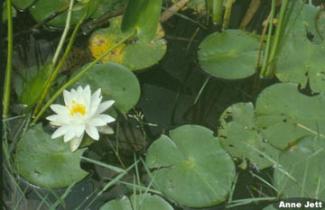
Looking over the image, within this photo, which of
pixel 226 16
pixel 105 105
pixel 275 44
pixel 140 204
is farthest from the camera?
pixel 226 16

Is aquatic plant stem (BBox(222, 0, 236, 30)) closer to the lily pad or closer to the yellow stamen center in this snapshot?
the lily pad

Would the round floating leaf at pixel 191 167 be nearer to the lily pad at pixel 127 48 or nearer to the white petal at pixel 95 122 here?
the white petal at pixel 95 122

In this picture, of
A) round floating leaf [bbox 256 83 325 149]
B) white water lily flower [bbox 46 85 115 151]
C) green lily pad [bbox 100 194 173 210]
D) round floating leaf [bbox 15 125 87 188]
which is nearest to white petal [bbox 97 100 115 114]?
Answer: white water lily flower [bbox 46 85 115 151]

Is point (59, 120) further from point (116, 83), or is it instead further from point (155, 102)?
point (155, 102)

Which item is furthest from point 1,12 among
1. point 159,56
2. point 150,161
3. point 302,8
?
point 302,8

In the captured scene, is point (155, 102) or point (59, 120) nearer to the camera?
point (59, 120)

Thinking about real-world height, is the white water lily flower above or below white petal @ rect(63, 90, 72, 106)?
below

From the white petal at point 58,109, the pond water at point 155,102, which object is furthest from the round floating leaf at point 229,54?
the white petal at point 58,109

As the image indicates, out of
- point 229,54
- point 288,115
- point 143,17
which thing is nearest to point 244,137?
point 288,115
